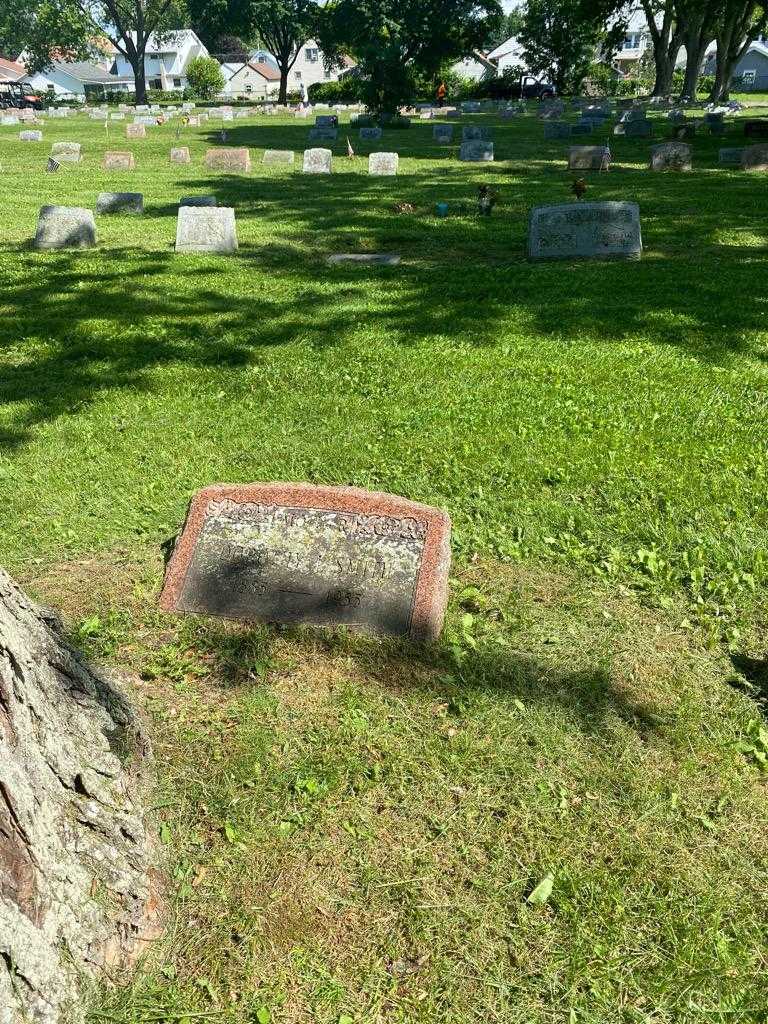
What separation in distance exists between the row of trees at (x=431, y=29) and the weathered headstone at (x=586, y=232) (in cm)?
2015

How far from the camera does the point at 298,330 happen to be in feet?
24.5

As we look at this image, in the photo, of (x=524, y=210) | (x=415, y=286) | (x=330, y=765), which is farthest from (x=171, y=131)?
(x=330, y=765)

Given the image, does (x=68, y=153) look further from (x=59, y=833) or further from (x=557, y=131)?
(x=59, y=833)

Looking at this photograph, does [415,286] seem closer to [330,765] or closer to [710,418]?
[710,418]

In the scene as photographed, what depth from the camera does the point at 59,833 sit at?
218cm

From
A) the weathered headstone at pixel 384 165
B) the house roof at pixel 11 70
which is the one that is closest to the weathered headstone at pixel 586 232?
the weathered headstone at pixel 384 165

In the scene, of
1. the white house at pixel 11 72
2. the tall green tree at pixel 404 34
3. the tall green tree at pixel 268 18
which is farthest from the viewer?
the white house at pixel 11 72

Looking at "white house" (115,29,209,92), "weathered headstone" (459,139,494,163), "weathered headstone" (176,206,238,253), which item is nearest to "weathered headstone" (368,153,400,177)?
"weathered headstone" (459,139,494,163)

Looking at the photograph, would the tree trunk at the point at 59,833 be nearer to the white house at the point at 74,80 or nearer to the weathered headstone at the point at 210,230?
the weathered headstone at the point at 210,230

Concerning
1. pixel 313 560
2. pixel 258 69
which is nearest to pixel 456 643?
pixel 313 560

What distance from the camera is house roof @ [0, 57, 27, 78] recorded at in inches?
3471

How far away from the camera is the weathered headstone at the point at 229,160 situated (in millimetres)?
20656

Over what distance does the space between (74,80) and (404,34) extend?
2898 inches

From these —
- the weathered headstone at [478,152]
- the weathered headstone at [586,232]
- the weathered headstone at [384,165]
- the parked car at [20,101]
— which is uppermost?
the parked car at [20,101]
